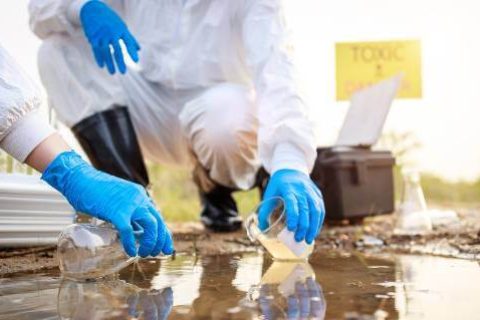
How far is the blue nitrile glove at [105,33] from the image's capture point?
5.93 feet

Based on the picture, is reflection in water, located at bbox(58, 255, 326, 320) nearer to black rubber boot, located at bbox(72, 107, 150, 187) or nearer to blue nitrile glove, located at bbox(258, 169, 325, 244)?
blue nitrile glove, located at bbox(258, 169, 325, 244)

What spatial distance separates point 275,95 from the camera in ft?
5.57

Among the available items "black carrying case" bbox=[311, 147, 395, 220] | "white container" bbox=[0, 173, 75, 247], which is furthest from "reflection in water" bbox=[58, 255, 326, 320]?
"black carrying case" bbox=[311, 147, 395, 220]

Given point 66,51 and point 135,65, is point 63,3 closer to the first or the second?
point 66,51

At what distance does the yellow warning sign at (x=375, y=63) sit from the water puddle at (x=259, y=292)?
228 centimetres

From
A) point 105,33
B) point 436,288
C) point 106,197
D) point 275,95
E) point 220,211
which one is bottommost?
point 220,211

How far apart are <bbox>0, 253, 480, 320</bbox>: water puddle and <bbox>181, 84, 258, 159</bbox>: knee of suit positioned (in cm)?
61

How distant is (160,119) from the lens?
7.30ft

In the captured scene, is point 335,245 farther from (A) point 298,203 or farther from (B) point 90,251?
(B) point 90,251

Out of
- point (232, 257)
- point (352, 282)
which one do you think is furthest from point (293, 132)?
point (352, 282)

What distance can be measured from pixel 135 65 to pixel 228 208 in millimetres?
773

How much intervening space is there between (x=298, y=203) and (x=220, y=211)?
1.12 metres

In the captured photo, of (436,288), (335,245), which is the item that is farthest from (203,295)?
(335,245)

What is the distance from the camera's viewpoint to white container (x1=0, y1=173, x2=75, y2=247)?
1654 mm
